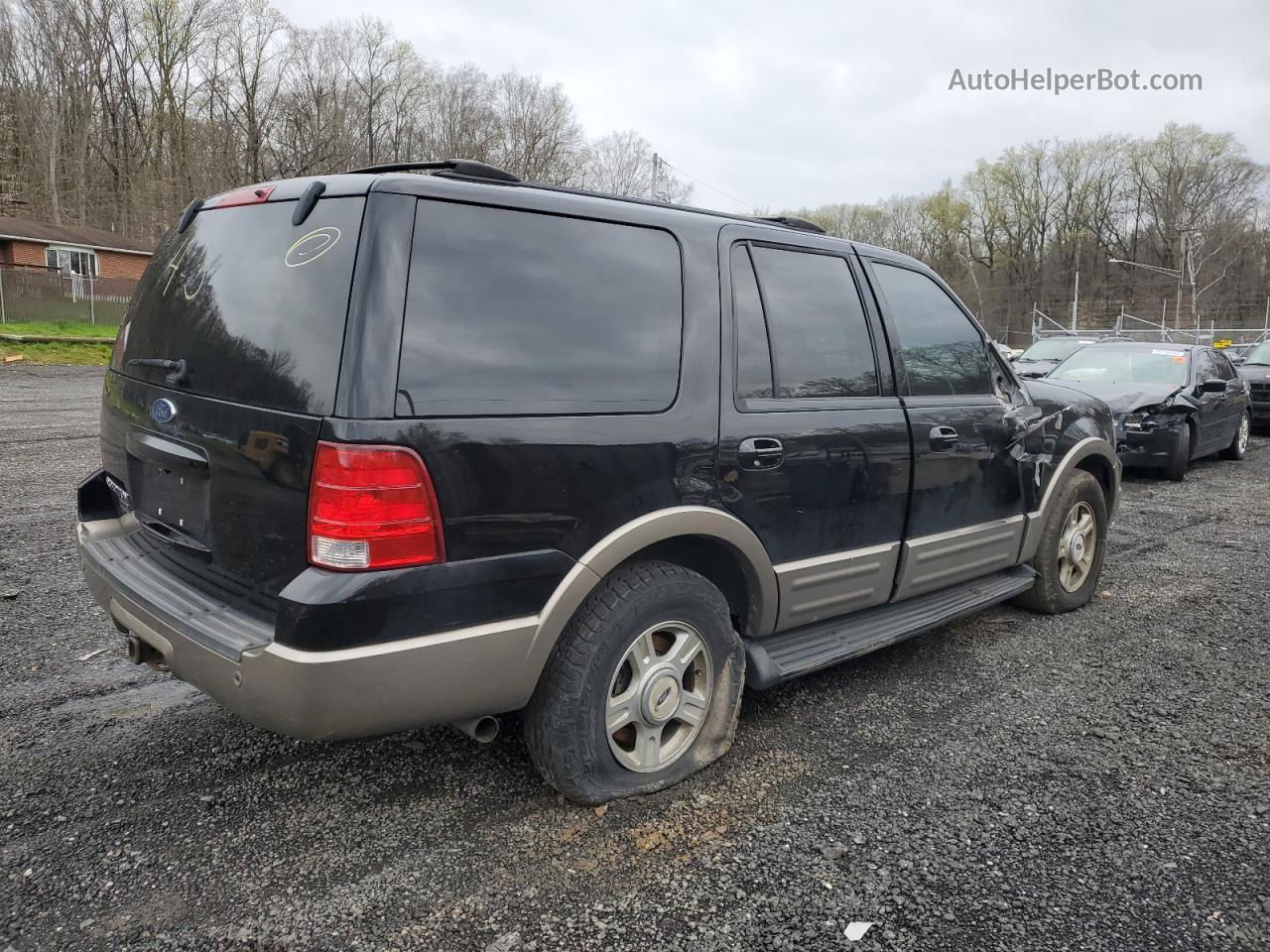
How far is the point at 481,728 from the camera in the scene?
2.58 meters

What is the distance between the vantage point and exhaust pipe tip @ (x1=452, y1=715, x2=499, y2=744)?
254cm

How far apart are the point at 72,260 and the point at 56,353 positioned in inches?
733

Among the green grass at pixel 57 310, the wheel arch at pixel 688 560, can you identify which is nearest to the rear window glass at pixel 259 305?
the wheel arch at pixel 688 560

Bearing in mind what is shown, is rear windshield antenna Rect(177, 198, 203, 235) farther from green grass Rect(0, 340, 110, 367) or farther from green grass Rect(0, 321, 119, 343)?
green grass Rect(0, 321, 119, 343)

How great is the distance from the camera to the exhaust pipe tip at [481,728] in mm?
2539

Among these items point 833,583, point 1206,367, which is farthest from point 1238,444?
point 833,583

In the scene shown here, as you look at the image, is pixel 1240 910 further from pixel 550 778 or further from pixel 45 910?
pixel 45 910

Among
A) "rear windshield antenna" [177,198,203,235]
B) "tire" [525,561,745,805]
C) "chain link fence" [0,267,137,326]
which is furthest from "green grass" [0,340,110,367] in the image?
"tire" [525,561,745,805]

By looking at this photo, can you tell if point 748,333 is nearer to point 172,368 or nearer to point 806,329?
point 806,329

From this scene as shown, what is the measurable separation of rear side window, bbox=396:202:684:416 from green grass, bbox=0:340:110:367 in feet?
68.9

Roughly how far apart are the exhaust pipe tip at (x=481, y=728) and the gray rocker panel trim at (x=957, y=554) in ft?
6.25

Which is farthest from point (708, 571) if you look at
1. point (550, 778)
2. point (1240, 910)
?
A: point (1240, 910)

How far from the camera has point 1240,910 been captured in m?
2.43

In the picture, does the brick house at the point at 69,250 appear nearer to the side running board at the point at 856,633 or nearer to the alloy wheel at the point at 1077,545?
the alloy wheel at the point at 1077,545
